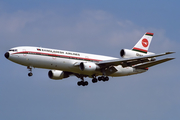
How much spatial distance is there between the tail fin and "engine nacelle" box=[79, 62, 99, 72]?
393 inches

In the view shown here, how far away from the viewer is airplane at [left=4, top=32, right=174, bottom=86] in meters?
55.5

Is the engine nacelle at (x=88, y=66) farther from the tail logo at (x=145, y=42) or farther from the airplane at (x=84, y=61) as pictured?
the tail logo at (x=145, y=42)

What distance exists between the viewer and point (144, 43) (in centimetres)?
6675

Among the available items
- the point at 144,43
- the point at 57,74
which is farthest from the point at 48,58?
the point at 144,43

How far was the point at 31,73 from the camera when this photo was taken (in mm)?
55688

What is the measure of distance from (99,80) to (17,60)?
46.1 ft

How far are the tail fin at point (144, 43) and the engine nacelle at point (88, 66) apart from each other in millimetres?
9988

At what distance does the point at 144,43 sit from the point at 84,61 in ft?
43.0

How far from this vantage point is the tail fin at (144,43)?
2586 inches

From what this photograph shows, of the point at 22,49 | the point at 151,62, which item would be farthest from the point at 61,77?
the point at 151,62

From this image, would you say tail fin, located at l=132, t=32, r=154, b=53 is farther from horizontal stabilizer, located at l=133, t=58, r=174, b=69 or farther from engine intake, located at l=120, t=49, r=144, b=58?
horizontal stabilizer, located at l=133, t=58, r=174, b=69

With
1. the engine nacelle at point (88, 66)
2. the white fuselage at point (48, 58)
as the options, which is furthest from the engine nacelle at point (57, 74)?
the engine nacelle at point (88, 66)

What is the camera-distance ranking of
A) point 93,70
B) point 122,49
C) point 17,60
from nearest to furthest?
point 17,60, point 93,70, point 122,49

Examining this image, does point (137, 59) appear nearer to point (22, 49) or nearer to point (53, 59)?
point (53, 59)
